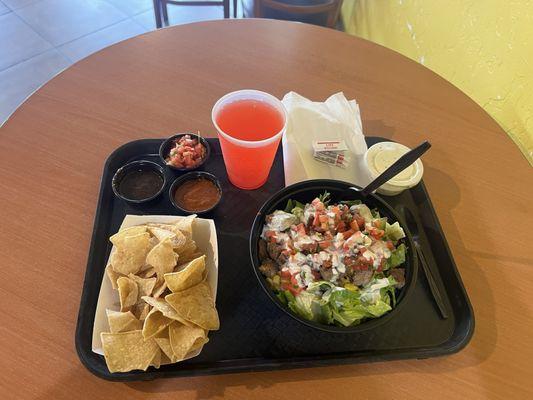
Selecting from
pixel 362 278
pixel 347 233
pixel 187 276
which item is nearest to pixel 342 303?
pixel 362 278

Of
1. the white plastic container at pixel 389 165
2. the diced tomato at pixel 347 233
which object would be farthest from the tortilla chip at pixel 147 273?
the white plastic container at pixel 389 165

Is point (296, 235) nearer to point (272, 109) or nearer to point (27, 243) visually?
point (272, 109)

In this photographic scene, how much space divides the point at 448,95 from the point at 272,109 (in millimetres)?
991

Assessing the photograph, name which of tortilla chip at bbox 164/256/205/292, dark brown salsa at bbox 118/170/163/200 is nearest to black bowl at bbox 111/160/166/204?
dark brown salsa at bbox 118/170/163/200

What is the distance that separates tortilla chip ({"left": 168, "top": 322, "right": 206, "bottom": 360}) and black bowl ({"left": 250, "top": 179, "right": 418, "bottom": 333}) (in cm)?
21

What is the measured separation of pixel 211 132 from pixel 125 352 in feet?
2.95

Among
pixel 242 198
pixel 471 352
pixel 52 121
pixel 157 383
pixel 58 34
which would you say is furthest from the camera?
pixel 58 34

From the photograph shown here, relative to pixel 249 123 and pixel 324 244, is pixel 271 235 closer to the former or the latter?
pixel 324 244

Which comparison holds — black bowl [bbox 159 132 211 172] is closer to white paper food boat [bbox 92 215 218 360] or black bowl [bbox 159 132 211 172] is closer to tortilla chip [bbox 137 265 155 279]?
white paper food boat [bbox 92 215 218 360]

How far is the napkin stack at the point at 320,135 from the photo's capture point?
1449 millimetres

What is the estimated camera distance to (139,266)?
42.3 inches

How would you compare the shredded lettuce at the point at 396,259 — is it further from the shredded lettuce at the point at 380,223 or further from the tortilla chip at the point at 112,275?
the tortilla chip at the point at 112,275

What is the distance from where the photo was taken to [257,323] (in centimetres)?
111

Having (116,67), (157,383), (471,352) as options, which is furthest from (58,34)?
(471,352)
